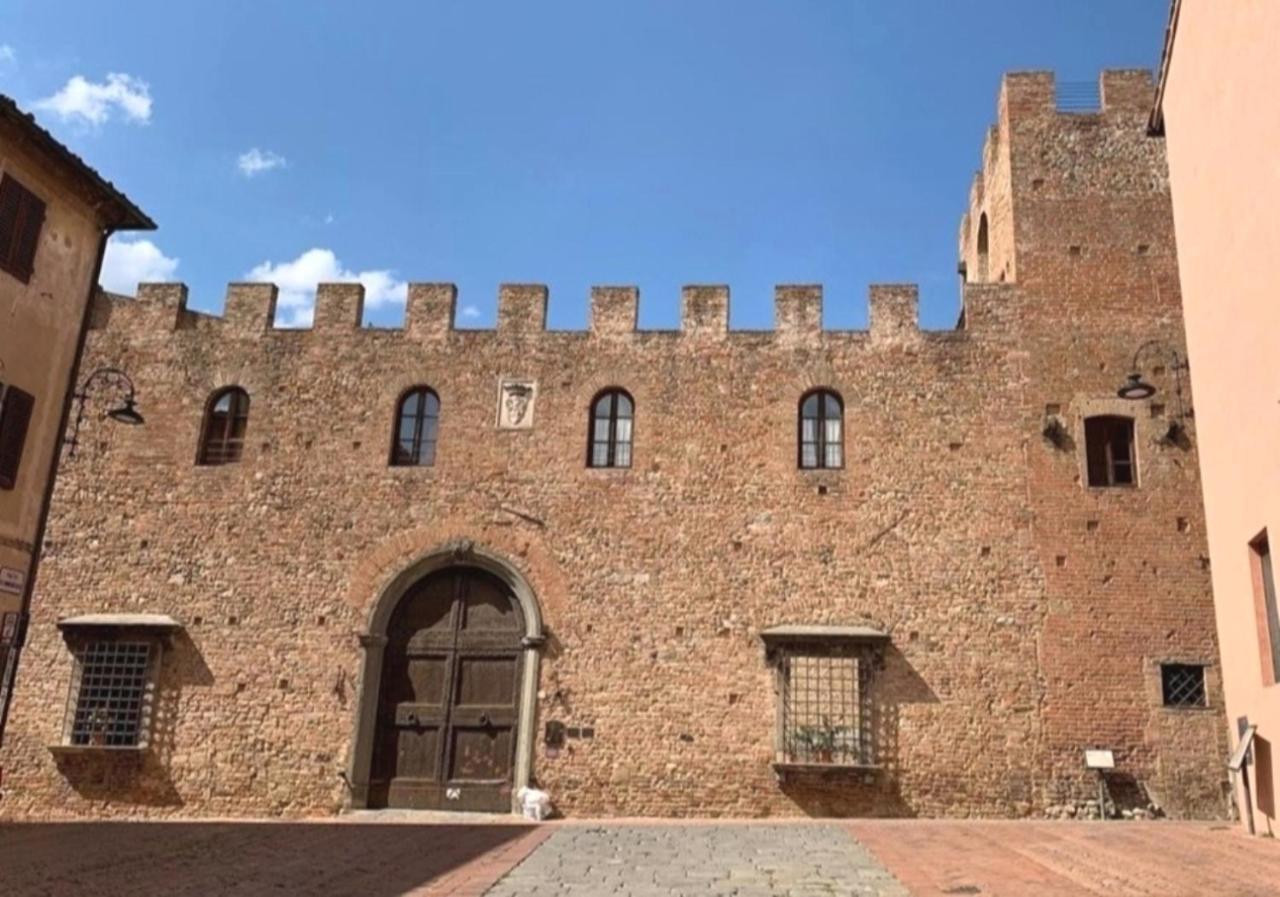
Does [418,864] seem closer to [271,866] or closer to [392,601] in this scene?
[271,866]

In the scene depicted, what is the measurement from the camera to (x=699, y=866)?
882 cm

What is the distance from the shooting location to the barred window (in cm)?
1461

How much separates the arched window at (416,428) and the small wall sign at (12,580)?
5.70 m

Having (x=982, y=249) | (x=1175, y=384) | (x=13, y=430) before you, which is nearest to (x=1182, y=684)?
(x=1175, y=384)

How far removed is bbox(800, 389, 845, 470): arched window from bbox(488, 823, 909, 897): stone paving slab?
5.56 meters

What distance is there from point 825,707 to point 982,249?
9541mm

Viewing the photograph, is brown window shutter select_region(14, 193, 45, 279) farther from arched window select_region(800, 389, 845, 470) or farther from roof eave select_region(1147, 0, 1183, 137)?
roof eave select_region(1147, 0, 1183, 137)

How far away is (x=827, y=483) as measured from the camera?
626 inches

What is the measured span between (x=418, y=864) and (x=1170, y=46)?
39.9 ft

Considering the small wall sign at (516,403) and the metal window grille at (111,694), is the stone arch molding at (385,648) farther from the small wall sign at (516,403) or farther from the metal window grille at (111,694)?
the metal window grille at (111,694)

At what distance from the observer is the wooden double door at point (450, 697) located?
598 inches

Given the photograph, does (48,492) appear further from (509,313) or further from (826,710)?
(826,710)

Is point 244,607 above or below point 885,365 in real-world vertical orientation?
below

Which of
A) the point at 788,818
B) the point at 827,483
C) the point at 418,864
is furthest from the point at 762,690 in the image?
the point at 418,864
